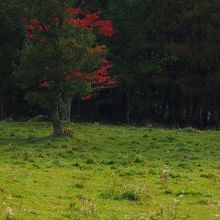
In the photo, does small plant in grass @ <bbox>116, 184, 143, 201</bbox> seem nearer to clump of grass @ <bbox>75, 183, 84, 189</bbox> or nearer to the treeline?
clump of grass @ <bbox>75, 183, 84, 189</bbox>

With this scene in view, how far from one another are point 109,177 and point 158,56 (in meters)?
40.9

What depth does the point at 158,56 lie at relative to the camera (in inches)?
2339

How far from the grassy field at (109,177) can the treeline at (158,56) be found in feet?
65.1

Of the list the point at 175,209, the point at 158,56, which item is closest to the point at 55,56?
the point at 175,209

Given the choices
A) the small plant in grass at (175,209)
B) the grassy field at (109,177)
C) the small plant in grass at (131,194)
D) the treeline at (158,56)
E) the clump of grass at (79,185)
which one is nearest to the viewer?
the small plant in grass at (175,209)

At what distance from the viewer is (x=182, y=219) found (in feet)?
44.1

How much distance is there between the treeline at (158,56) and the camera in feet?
176

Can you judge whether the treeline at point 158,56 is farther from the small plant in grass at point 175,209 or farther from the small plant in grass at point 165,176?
the small plant in grass at point 175,209

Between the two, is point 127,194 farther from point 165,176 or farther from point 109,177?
point 165,176

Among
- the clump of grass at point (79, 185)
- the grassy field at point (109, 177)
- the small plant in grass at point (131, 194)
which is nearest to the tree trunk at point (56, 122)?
the grassy field at point (109, 177)

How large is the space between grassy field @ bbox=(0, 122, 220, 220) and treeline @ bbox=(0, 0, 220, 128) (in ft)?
65.1

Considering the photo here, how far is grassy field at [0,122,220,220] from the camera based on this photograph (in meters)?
13.9

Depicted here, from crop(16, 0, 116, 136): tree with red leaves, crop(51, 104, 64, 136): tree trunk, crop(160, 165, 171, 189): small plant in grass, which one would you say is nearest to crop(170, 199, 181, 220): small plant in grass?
crop(160, 165, 171, 189): small plant in grass

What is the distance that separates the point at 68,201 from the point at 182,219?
3.23 meters
